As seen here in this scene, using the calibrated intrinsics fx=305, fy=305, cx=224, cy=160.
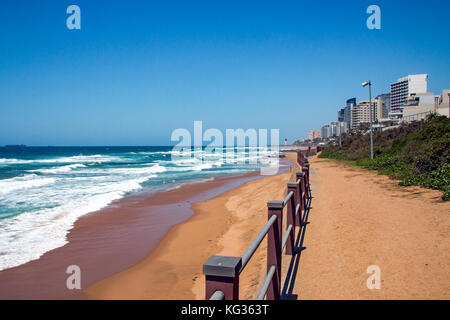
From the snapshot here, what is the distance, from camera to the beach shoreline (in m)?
5.75

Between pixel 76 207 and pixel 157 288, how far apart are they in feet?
28.7

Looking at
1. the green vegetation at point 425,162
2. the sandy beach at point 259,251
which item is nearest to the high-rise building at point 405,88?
the green vegetation at point 425,162

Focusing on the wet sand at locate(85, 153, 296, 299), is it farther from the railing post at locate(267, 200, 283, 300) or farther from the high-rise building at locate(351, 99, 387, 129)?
the high-rise building at locate(351, 99, 387, 129)

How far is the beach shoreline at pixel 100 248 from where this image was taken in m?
5.75

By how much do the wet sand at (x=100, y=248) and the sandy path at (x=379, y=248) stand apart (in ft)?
13.5

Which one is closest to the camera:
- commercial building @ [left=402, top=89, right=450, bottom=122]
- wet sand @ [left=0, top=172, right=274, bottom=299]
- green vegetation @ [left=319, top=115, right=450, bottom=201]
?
wet sand @ [left=0, top=172, right=274, bottom=299]

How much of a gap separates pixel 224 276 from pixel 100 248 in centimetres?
704

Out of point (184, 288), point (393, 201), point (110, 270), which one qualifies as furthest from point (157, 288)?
point (393, 201)

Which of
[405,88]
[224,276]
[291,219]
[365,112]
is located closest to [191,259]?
[291,219]

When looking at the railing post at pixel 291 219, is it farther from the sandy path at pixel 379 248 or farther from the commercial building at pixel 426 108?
the commercial building at pixel 426 108

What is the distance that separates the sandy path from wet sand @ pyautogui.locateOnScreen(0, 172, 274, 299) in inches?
162

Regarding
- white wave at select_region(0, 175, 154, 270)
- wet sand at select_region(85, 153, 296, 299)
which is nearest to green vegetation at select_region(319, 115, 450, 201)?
wet sand at select_region(85, 153, 296, 299)

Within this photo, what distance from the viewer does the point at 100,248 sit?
785cm

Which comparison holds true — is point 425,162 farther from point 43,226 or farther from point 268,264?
point 43,226
